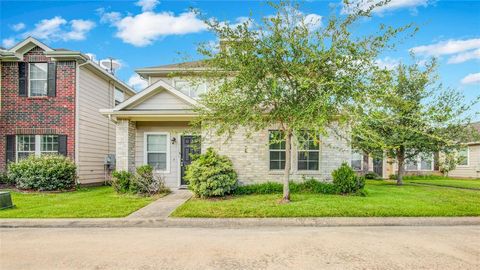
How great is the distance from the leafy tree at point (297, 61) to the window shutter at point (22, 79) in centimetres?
1000

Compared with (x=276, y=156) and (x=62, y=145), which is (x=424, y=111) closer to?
(x=276, y=156)

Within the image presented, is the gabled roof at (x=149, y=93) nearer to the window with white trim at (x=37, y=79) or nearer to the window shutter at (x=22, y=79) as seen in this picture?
the window with white trim at (x=37, y=79)

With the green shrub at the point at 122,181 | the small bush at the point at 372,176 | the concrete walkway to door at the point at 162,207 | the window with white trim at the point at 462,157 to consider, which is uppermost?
the window with white trim at the point at 462,157

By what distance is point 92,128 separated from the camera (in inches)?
581

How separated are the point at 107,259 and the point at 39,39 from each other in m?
12.7

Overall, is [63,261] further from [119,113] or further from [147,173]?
[119,113]

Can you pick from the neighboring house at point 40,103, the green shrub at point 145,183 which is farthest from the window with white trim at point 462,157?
the neighboring house at point 40,103

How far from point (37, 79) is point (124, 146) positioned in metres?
5.75

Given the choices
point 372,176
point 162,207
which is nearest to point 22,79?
point 162,207

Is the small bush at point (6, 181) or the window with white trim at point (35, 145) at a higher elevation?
the window with white trim at point (35, 145)

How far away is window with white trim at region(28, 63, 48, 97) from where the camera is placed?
44.4 ft

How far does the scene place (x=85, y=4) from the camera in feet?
41.0

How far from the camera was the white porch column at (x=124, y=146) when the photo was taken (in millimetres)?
11766

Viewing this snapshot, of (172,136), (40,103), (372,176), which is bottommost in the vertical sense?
(372,176)
